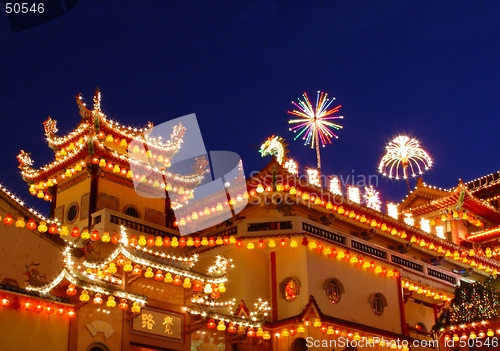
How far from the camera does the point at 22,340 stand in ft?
54.6

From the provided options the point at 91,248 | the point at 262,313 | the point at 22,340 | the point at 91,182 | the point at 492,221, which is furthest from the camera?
the point at 492,221

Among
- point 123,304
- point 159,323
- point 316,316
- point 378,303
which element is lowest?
point 159,323

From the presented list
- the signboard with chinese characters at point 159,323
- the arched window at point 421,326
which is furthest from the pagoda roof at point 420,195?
the signboard with chinese characters at point 159,323

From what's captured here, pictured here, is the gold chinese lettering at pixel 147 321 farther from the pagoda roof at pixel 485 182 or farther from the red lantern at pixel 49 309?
the pagoda roof at pixel 485 182

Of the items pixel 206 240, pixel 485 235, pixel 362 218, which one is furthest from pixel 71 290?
pixel 485 235

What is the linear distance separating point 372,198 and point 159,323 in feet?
38.7

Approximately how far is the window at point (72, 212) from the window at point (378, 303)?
11.4m

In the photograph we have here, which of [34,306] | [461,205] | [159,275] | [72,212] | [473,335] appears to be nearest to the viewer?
[34,306]

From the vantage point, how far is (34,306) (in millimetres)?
17000

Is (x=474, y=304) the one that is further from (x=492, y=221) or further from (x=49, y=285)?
(x=492, y=221)

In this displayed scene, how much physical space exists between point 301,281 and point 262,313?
1.78 meters

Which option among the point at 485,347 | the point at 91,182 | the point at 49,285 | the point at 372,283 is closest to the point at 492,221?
the point at 372,283

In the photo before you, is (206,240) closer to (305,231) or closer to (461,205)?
(305,231)

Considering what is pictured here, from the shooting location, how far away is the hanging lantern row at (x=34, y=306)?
54.0ft
